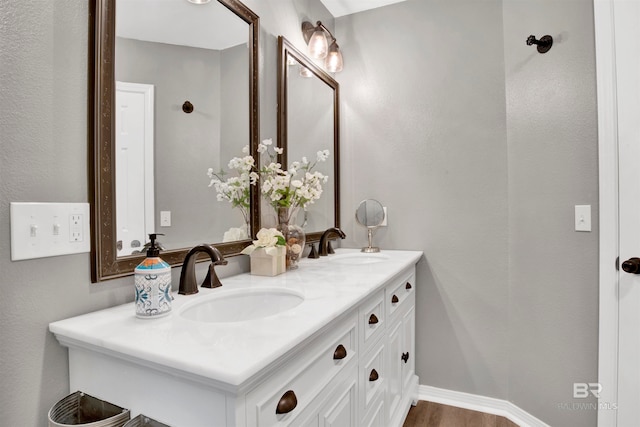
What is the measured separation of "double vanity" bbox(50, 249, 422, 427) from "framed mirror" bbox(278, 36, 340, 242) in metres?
0.78

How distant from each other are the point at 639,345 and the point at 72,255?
1940 millimetres

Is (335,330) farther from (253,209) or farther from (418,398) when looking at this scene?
(418,398)

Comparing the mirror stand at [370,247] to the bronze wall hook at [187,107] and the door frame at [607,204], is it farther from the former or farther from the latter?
the bronze wall hook at [187,107]

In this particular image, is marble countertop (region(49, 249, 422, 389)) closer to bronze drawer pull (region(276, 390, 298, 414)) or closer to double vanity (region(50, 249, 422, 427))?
double vanity (region(50, 249, 422, 427))

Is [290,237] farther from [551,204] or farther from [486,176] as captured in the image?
[551,204]

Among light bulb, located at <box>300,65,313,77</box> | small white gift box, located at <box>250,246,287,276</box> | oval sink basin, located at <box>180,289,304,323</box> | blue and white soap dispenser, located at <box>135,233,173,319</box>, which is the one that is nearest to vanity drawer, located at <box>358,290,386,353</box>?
oval sink basin, located at <box>180,289,304,323</box>

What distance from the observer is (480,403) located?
6.67 ft

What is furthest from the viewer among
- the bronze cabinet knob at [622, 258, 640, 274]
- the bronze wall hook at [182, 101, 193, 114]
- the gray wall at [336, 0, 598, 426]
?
the gray wall at [336, 0, 598, 426]

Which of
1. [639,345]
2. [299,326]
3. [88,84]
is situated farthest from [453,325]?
[88,84]

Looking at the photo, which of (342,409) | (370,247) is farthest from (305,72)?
(342,409)

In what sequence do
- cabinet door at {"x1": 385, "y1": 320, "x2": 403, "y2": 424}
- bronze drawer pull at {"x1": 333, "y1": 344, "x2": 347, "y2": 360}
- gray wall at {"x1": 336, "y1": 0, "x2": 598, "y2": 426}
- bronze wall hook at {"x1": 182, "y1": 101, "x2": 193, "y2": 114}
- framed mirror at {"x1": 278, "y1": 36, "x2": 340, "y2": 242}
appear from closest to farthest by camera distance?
bronze drawer pull at {"x1": 333, "y1": 344, "x2": 347, "y2": 360}, bronze wall hook at {"x1": 182, "y1": 101, "x2": 193, "y2": 114}, cabinet door at {"x1": 385, "y1": 320, "x2": 403, "y2": 424}, gray wall at {"x1": 336, "y1": 0, "x2": 598, "y2": 426}, framed mirror at {"x1": 278, "y1": 36, "x2": 340, "y2": 242}

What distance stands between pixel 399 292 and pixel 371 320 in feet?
1.64

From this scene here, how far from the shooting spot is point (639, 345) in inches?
52.8

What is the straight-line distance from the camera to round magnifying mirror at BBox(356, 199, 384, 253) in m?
2.28
